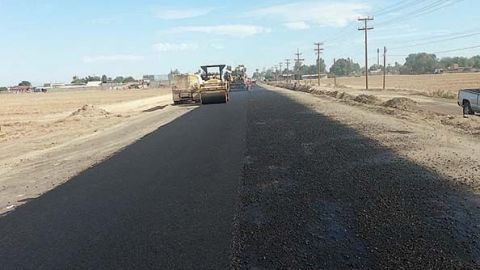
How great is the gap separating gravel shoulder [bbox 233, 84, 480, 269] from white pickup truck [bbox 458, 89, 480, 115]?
9028mm

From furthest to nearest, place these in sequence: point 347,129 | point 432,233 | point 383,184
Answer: point 347,129 < point 383,184 < point 432,233

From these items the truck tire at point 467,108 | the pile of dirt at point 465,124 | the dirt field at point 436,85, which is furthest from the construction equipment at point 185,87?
the pile of dirt at point 465,124

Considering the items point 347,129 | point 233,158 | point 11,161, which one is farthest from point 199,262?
point 347,129

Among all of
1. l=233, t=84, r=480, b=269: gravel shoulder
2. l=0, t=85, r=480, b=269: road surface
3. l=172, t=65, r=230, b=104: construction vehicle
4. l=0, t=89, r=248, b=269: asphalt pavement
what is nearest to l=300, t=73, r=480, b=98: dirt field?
l=172, t=65, r=230, b=104: construction vehicle

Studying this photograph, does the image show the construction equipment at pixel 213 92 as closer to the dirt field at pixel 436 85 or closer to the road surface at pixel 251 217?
the dirt field at pixel 436 85

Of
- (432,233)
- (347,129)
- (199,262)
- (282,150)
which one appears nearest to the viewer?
(199,262)

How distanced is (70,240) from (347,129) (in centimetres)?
1312

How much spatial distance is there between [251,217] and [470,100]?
19.4 metres

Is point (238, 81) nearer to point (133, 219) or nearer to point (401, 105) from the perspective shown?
point (401, 105)

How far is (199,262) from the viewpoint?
5449mm

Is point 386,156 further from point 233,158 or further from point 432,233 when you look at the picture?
point 432,233

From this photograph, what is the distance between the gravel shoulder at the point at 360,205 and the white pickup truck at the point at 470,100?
29.6 feet

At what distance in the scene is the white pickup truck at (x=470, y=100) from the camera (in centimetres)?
2314

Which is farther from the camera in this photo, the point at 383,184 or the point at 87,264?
the point at 383,184
